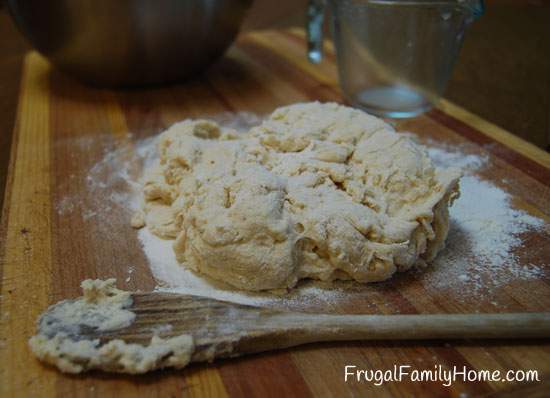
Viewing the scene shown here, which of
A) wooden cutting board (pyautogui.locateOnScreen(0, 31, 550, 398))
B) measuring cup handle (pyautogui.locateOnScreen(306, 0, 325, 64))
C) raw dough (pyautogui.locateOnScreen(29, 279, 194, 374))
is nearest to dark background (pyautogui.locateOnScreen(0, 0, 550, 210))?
wooden cutting board (pyautogui.locateOnScreen(0, 31, 550, 398))

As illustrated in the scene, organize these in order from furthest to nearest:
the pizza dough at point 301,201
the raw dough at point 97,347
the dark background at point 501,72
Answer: the dark background at point 501,72 → the pizza dough at point 301,201 → the raw dough at point 97,347

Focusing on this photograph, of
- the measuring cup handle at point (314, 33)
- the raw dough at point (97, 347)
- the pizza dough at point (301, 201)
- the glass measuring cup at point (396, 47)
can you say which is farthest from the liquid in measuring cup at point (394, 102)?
the raw dough at point (97, 347)

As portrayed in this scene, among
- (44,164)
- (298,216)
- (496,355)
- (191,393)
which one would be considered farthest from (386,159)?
(44,164)

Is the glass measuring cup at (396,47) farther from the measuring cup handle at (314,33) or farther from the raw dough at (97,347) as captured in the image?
the raw dough at (97,347)

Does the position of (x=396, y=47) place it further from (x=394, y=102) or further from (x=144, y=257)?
(x=144, y=257)

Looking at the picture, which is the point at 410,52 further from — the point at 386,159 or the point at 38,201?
the point at 38,201

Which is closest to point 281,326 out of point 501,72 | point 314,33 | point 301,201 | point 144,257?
point 301,201
